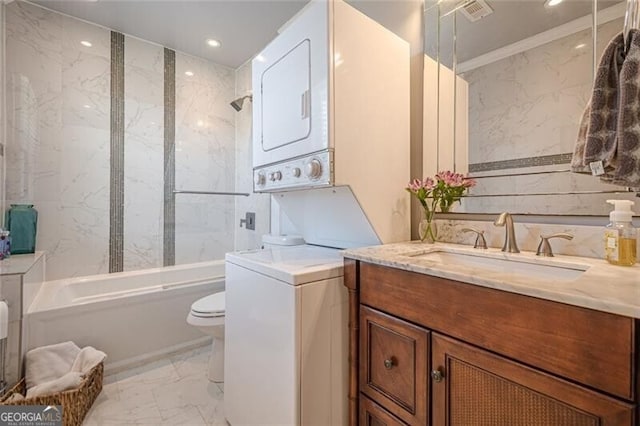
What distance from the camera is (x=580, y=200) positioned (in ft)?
3.59

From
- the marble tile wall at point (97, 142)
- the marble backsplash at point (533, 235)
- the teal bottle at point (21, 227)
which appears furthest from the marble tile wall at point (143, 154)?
the marble backsplash at point (533, 235)

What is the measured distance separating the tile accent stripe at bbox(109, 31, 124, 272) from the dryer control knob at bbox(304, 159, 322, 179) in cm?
222

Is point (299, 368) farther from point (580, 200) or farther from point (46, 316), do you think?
point (46, 316)

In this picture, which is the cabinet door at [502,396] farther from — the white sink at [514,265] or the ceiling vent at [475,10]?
the ceiling vent at [475,10]

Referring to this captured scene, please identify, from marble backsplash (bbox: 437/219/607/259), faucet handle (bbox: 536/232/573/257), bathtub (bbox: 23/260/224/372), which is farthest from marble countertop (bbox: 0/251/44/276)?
faucet handle (bbox: 536/232/573/257)

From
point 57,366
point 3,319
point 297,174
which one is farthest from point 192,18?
point 57,366

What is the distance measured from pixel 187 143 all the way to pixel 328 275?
8.33ft

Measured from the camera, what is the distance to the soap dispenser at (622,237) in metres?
0.88

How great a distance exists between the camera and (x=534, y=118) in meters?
1.23

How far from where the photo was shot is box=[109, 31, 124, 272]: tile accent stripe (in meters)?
2.62

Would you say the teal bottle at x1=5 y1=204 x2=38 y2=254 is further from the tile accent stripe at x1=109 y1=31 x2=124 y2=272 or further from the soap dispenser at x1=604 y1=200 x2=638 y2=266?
the soap dispenser at x1=604 y1=200 x2=638 y2=266

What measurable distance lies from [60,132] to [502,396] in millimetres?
3217

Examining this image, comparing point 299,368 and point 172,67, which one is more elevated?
point 172,67

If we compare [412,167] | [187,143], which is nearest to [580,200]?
[412,167]
